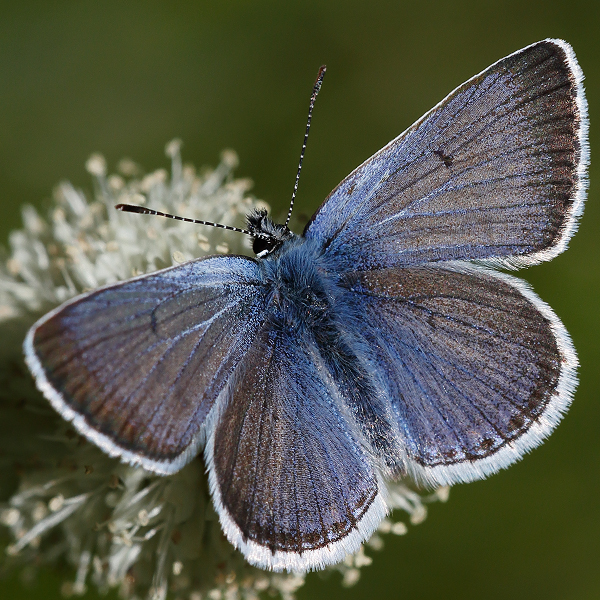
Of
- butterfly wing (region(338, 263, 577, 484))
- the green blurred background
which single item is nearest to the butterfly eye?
butterfly wing (region(338, 263, 577, 484))

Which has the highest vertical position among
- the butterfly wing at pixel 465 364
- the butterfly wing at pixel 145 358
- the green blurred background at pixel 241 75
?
the green blurred background at pixel 241 75

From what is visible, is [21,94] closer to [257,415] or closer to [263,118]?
[263,118]

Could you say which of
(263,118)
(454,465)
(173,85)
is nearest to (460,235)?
(454,465)

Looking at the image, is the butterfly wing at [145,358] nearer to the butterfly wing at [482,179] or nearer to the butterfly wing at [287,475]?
the butterfly wing at [287,475]

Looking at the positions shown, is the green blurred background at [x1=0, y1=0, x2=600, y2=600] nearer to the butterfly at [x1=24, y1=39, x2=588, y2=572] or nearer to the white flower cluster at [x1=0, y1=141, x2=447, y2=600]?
the white flower cluster at [x1=0, y1=141, x2=447, y2=600]

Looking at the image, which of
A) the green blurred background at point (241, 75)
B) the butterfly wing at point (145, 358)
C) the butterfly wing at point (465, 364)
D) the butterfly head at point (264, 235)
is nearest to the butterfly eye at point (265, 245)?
the butterfly head at point (264, 235)

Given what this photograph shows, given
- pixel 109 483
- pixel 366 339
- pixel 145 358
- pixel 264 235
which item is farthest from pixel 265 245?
pixel 109 483
